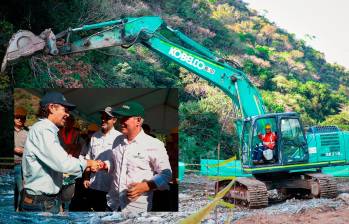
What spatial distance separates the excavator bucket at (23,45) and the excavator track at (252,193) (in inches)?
86.4

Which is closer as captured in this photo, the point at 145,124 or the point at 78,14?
the point at 145,124

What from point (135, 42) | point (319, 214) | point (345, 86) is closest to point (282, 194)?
point (319, 214)

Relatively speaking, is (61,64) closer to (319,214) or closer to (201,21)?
(201,21)

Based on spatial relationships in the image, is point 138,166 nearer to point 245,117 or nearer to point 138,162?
point 138,162

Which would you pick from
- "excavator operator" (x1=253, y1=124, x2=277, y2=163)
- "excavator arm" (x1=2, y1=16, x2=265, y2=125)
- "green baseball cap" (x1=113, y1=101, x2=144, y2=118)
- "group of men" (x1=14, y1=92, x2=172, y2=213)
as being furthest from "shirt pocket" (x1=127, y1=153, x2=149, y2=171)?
"excavator arm" (x1=2, y1=16, x2=265, y2=125)

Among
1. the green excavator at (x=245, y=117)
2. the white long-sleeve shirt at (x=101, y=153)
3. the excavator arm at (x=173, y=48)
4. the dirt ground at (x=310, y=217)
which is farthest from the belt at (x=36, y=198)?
the excavator arm at (x=173, y=48)

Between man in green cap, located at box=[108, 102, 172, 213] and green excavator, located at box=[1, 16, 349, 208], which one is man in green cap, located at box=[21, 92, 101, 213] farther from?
green excavator, located at box=[1, 16, 349, 208]

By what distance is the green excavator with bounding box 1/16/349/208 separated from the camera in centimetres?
503

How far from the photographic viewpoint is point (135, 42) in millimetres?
5488

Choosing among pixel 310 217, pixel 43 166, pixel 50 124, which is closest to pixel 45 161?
pixel 43 166

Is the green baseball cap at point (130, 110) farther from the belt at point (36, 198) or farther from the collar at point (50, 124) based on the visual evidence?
the belt at point (36, 198)

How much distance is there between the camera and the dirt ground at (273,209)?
4801 millimetres

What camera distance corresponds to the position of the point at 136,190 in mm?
4809

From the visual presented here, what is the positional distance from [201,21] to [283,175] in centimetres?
175
